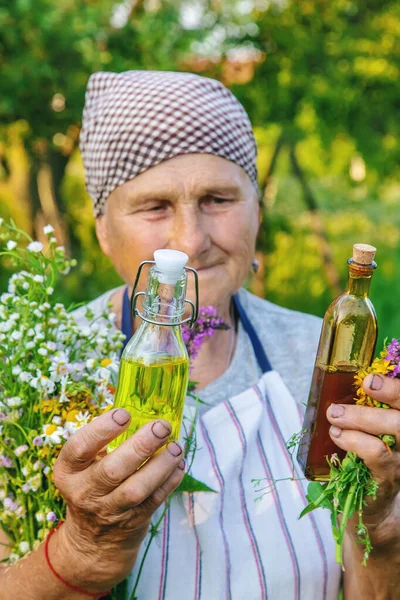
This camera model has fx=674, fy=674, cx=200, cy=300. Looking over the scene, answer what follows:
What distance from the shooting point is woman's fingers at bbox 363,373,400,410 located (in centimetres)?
124

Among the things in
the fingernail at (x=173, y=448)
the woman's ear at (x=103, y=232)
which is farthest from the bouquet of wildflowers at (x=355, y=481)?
the woman's ear at (x=103, y=232)

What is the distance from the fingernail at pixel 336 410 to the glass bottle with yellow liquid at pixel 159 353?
0.98 feet

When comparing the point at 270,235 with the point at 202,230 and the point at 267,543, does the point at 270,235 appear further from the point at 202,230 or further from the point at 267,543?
the point at 267,543

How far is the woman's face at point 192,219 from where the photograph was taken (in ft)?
6.91

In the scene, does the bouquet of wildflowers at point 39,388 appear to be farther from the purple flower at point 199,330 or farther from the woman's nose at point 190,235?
the woman's nose at point 190,235

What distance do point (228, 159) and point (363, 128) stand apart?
3374 mm

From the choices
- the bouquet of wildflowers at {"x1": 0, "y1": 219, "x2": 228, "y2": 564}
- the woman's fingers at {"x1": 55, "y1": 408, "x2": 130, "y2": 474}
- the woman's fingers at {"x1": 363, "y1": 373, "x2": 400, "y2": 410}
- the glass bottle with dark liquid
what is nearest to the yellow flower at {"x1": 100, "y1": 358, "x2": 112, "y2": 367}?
the bouquet of wildflowers at {"x1": 0, "y1": 219, "x2": 228, "y2": 564}

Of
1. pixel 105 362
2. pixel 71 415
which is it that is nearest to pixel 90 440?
pixel 71 415

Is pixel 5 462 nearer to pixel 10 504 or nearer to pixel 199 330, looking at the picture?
pixel 10 504

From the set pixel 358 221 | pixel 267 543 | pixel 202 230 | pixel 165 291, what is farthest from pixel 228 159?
pixel 358 221

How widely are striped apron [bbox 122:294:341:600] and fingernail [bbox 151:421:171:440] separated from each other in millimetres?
584

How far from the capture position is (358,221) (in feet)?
26.9

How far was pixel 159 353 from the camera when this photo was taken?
131 cm

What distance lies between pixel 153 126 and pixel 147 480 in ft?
4.01
